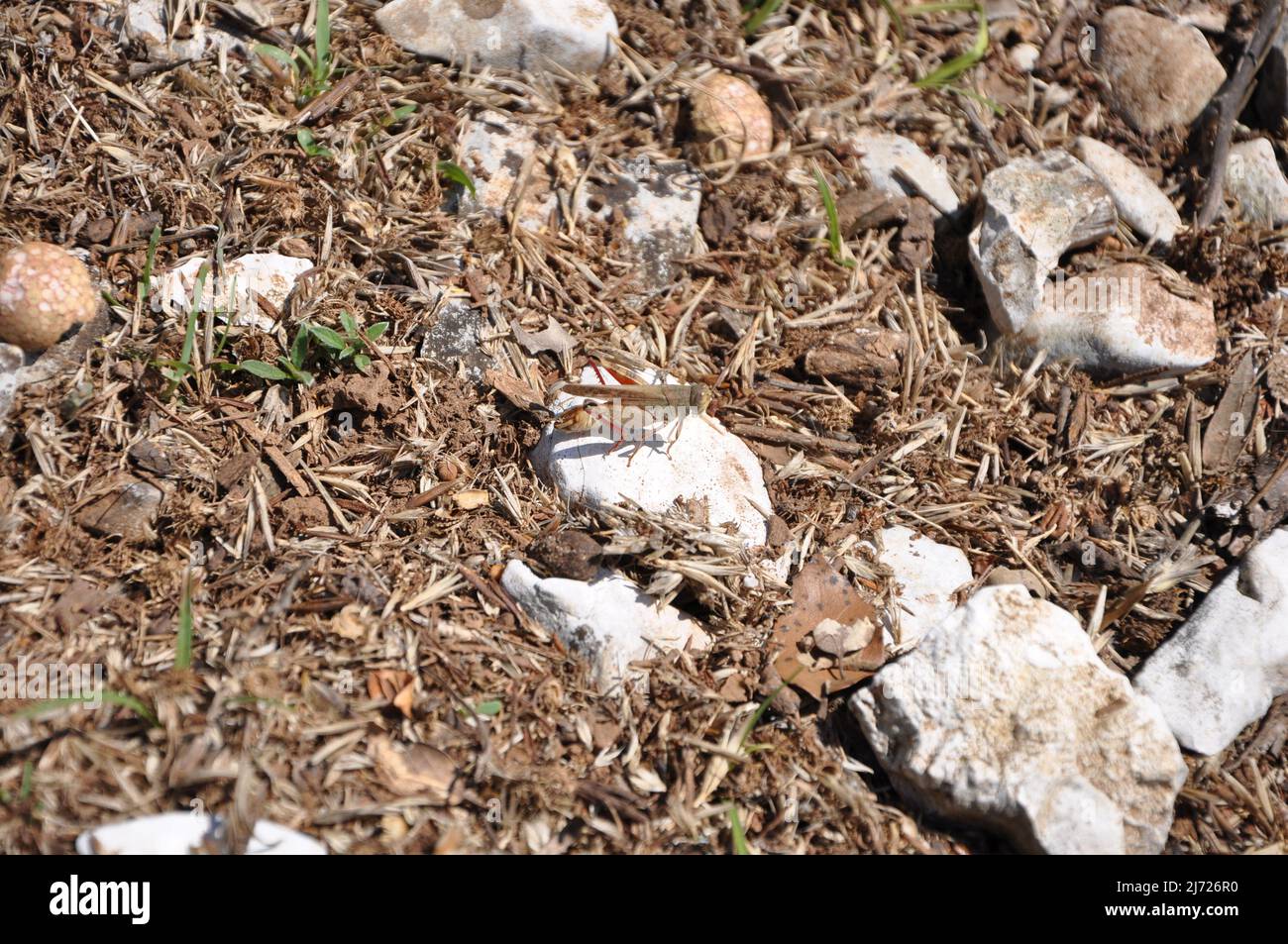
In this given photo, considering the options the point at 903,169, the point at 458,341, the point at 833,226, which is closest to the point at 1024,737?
the point at 833,226

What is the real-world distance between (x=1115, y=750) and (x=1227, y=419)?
4.46ft

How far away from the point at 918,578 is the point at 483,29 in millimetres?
2395

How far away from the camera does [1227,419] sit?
115 inches

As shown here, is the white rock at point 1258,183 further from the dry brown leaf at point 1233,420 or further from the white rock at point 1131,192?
the dry brown leaf at point 1233,420

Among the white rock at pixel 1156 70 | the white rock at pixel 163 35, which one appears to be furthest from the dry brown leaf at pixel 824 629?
the white rock at pixel 163 35

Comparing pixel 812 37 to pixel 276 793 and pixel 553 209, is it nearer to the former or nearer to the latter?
pixel 553 209

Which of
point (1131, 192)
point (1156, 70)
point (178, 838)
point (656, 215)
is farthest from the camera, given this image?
point (1156, 70)

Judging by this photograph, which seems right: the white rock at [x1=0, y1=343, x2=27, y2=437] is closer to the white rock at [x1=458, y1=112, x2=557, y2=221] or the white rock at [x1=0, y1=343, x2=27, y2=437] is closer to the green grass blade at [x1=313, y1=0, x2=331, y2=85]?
the green grass blade at [x1=313, y1=0, x2=331, y2=85]

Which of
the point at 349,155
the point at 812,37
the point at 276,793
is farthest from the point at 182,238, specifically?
the point at 812,37

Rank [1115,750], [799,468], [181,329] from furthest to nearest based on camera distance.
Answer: [799,468] → [181,329] → [1115,750]

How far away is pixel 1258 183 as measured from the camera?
10.9ft

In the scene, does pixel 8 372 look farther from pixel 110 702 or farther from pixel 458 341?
pixel 458 341

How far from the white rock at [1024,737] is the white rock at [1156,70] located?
2338 millimetres

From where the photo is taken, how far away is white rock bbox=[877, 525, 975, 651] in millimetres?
2521
